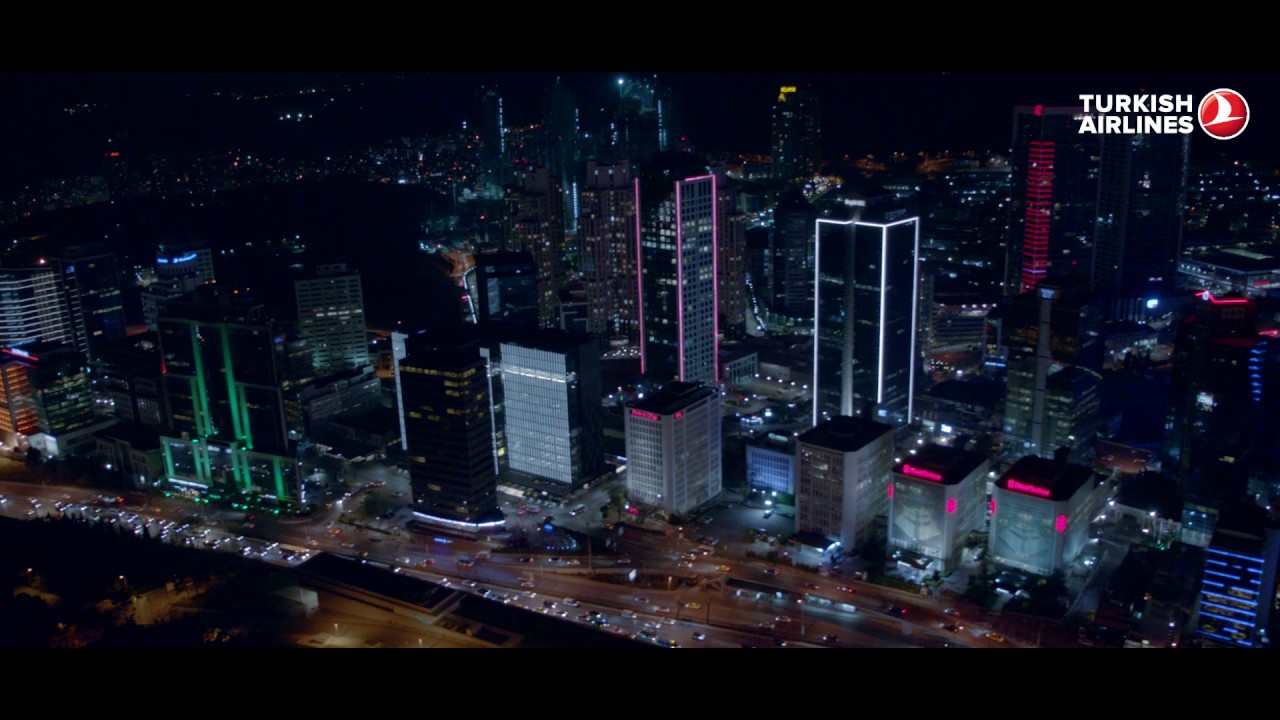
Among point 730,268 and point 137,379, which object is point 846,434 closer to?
point 730,268

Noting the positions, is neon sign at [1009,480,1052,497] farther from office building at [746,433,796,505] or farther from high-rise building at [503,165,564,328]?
high-rise building at [503,165,564,328]

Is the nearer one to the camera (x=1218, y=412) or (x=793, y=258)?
(x=1218, y=412)

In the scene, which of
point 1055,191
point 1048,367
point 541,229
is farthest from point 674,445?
point 1055,191

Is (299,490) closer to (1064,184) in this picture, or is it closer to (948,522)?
(948,522)

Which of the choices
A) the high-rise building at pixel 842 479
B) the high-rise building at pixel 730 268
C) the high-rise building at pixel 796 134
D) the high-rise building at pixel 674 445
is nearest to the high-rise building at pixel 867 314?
the high-rise building at pixel 842 479

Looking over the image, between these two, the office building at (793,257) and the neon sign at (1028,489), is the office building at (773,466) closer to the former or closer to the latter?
the neon sign at (1028,489)

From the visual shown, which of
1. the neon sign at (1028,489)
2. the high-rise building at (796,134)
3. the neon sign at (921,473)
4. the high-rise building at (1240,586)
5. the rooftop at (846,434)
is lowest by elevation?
the high-rise building at (1240,586)

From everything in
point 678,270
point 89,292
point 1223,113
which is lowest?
point 89,292
